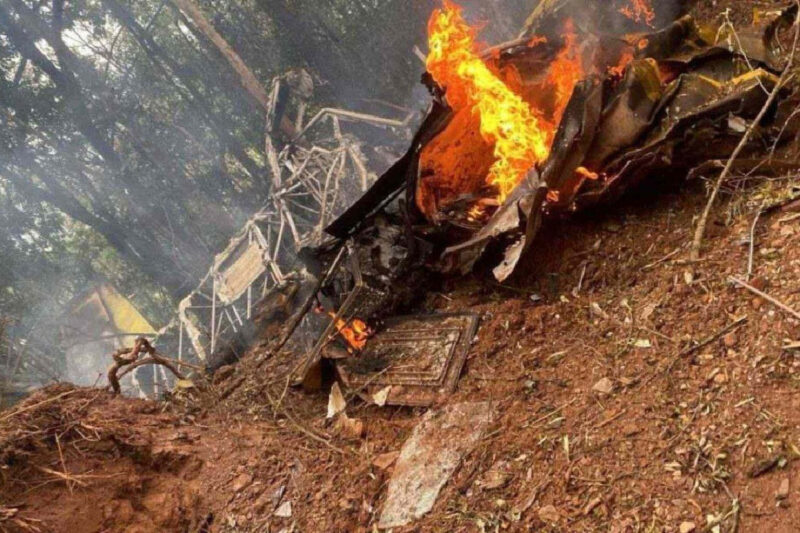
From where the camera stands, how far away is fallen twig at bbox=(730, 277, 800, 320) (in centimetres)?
289

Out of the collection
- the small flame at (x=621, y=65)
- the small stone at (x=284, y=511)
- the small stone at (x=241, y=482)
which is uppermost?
the small flame at (x=621, y=65)

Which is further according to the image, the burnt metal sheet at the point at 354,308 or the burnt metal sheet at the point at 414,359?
the burnt metal sheet at the point at 354,308

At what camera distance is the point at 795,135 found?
3734 mm

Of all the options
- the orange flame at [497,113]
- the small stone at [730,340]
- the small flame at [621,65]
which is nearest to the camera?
the small stone at [730,340]

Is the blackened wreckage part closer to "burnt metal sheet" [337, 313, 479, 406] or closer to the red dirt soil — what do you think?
the red dirt soil

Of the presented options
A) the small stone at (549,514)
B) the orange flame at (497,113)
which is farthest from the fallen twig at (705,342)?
the orange flame at (497,113)

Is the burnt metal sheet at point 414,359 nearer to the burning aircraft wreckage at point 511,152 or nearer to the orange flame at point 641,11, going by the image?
the burning aircraft wreckage at point 511,152

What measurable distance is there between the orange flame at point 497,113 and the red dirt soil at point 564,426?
946 millimetres

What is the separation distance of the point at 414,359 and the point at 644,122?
2.87m

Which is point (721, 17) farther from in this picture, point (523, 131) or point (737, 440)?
point (737, 440)

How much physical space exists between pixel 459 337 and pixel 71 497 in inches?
133

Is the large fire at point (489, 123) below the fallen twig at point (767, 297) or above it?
above

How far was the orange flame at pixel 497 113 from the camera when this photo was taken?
5.36 m

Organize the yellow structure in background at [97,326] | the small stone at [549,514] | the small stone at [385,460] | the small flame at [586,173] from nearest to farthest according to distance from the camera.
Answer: the small stone at [549,514], the small stone at [385,460], the small flame at [586,173], the yellow structure in background at [97,326]
